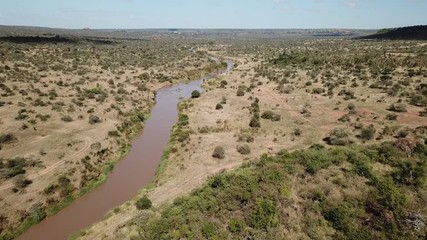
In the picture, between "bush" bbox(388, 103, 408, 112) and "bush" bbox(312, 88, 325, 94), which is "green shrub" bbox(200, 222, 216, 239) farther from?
"bush" bbox(312, 88, 325, 94)

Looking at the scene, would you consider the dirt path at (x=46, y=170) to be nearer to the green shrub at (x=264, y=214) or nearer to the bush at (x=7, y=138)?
the bush at (x=7, y=138)

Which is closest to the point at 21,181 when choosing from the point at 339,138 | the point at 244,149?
the point at 244,149

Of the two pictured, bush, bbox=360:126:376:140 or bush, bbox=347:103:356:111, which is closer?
bush, bbox=360:126:376:140

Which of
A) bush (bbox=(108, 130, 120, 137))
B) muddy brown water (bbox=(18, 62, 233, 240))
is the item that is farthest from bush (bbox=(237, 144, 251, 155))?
bush (bbox=(108, 130, 120, 137))

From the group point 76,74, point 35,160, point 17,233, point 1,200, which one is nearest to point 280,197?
point 17,233

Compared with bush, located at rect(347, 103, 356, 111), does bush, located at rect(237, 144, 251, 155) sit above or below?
below

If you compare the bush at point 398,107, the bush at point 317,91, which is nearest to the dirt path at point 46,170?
the bush at point 398,107

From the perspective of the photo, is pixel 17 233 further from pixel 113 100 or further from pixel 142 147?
pixel 113 100
